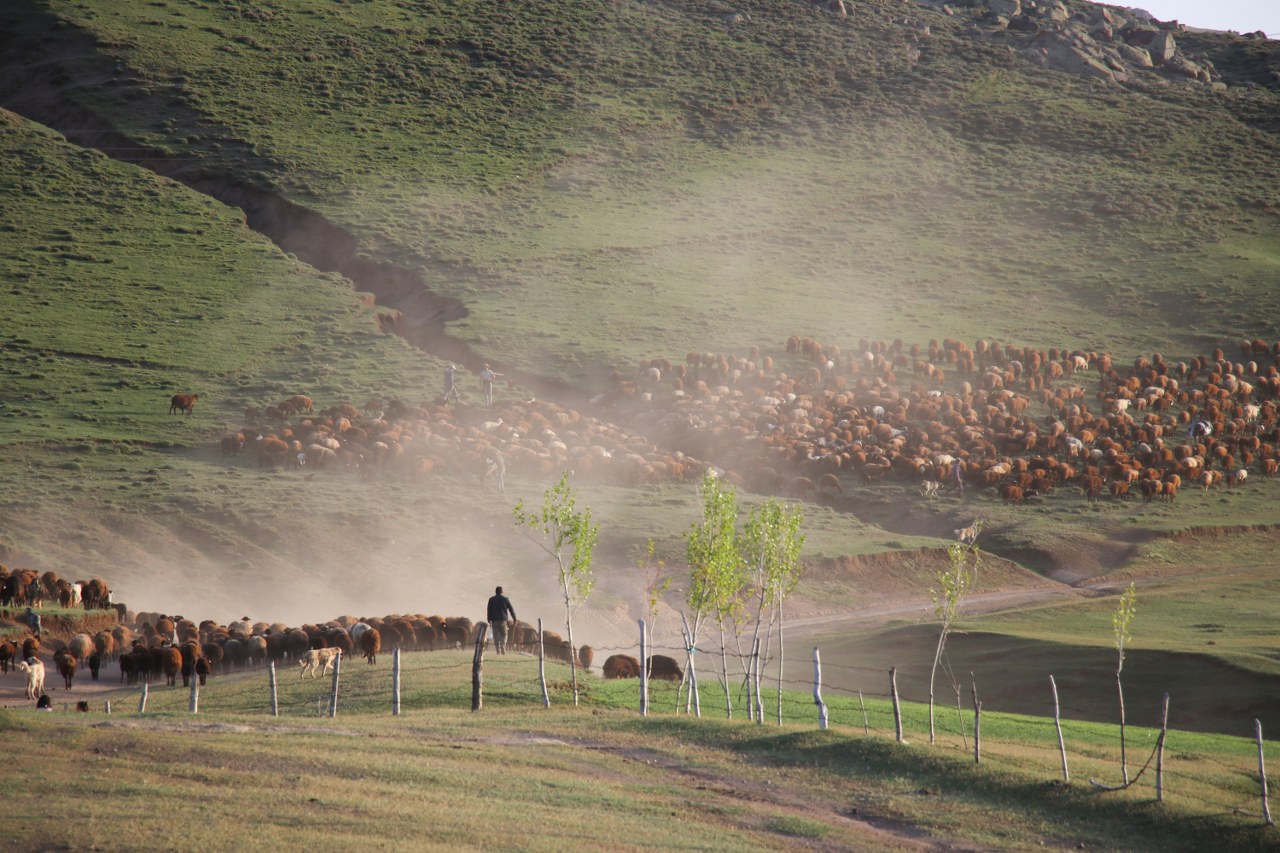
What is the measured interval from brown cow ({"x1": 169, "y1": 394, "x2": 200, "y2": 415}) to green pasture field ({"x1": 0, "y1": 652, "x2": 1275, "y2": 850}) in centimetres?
3247

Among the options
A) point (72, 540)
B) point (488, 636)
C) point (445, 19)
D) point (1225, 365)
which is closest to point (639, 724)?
point (488, 636)

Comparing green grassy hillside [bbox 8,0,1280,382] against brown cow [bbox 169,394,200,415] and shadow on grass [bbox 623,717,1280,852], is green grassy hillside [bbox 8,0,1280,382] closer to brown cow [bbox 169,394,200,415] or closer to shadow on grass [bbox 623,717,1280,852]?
brown cow [bbox 169,394,200,415]

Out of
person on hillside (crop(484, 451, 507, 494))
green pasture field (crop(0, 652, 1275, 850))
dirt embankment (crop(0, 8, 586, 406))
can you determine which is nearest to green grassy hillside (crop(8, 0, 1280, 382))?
dirt embankment (crop(0, 8, 586, 406))

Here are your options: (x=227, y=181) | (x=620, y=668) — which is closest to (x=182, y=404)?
(x=620, y=668)

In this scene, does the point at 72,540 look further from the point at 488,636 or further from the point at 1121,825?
the point at 1121,825

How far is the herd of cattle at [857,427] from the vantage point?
51344 millimetres

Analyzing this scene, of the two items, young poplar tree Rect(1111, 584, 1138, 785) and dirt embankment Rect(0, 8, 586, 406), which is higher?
dirt embankment Rect(0, 8, 586, 406)

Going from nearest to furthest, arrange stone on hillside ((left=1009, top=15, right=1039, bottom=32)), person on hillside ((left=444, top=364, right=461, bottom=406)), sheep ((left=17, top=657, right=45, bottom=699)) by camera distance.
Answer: sheep ((left=17, top=657, right=45, bottom=699)) → person on hillside ((left=444, top=364, right=461, bottom=406)) → stone on hillside ((left=1009, top=15, right=1039, bottom=32))

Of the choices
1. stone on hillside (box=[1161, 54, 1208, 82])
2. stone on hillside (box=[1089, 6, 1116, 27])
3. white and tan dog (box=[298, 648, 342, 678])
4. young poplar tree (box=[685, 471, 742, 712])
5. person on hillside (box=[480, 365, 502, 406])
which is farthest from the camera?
stone on hillside (box=[1089, 6, 1116, 27])

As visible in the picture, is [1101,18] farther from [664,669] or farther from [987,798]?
[987,798]

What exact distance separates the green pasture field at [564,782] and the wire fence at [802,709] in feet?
0.41

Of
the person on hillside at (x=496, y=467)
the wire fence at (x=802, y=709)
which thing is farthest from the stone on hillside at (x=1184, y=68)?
the wire fence at (x=802, y=709)

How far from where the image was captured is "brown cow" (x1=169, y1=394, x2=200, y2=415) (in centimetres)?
5416

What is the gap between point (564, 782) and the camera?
661 inches
